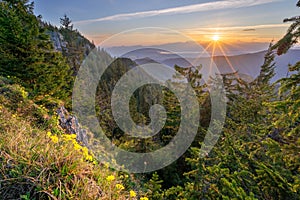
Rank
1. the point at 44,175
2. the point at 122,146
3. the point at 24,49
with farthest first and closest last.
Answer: the point at 122,146 → the point at 24,49 → the point at 44,175

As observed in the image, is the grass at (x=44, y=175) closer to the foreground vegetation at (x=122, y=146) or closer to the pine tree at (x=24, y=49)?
the foreground vegetation at (x=122, y=146)

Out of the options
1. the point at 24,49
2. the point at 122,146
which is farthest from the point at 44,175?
the point at 122,146

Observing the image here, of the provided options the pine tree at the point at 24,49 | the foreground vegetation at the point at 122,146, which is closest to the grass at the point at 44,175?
the foreground vegetation at the point at 122,146

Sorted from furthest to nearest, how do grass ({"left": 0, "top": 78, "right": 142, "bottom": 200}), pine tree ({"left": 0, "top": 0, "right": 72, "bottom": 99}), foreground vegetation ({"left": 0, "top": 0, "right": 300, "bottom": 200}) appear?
1. pine tree ({"left": 0, "top": 0, "right": 72, "bottom": 99})
2. foreground vegetation ({"left": 0, "top": 0, "right": 300, "bottom": 200})
3. grass ({"left": 0, "top": 78, "right": 142, "bottom": 200})

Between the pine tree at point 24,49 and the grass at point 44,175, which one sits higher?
the pine tree at point 24,49

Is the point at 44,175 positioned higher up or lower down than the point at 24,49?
lower down

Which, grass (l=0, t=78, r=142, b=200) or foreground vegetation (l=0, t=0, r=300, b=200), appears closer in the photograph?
grass (l=0, t=78, r=142, b=200)

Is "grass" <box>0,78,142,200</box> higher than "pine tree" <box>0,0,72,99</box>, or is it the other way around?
"pine tree" <box>0,0,72,99</box>

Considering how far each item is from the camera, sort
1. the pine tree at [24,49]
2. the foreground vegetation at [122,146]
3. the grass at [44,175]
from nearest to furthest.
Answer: the grass at [44,175] < the foreground vegetation at [122,146] < the pine tree at [24,49]

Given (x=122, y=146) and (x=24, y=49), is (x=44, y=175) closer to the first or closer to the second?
(x=24, y=49)

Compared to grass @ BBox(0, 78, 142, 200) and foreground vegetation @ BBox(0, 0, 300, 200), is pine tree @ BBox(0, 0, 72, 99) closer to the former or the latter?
foreground vegetation @ BBox(0, 0, 300, 200)

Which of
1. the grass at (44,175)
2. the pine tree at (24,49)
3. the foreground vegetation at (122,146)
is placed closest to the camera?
the grass at (44,175)

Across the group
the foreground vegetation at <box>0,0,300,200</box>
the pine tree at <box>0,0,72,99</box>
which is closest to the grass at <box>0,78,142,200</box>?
the foreground vegetation at <box>0,0,300,200</box>

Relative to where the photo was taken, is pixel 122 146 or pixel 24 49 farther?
pixel 122 146
